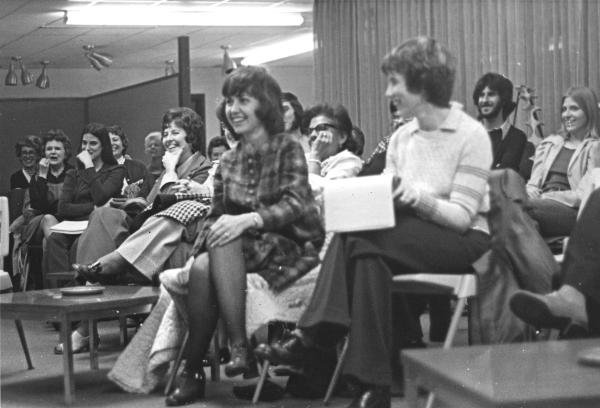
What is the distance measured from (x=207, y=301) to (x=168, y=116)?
5.90 ft

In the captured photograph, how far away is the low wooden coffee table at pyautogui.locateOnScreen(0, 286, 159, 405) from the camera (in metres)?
3.91

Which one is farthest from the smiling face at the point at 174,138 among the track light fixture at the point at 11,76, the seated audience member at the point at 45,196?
the track light fixture at the point at 11,76

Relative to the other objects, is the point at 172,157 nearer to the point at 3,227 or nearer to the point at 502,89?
the point at 3,227

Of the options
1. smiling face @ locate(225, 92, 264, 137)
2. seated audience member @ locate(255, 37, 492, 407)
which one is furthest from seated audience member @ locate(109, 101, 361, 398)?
smiling face @ locate(225, 92, 264, 137)

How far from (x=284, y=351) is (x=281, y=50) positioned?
420 inches

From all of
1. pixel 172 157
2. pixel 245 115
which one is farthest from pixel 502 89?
pixel 245 115

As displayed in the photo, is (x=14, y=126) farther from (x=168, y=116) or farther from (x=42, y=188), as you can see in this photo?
(x=168, y=116)

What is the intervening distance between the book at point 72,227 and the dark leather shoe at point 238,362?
9.87 feet

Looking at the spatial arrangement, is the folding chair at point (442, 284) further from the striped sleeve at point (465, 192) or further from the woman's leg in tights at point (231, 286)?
the woman's leg in tights at point (231, 286)

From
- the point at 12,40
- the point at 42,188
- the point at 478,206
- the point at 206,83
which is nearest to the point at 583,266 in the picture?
the point at 478,206

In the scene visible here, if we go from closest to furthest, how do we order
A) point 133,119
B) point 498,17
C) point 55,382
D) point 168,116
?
point 55,382 < point 168,116 < point 498,17 < point 133,119

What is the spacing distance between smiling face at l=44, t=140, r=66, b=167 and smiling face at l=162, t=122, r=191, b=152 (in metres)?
2.66

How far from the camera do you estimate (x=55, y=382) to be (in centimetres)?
447

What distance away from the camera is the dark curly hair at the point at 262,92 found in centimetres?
379
